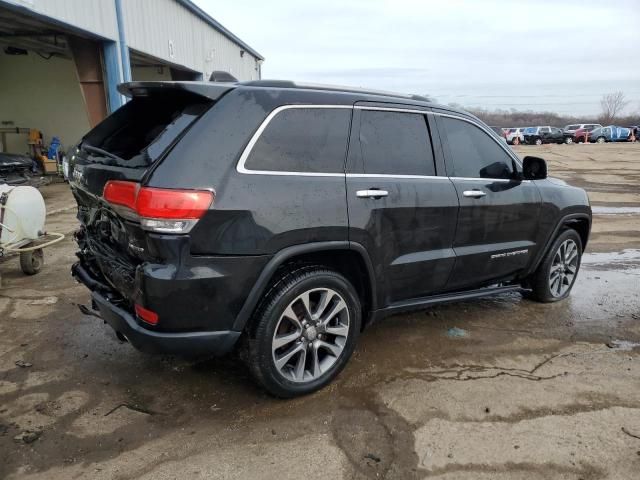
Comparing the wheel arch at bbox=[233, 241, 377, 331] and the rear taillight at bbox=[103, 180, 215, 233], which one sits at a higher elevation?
the rear taillight at bbox=[103, 180, 215, 233]

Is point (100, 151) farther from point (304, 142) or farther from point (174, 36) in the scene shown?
point (174, 36)

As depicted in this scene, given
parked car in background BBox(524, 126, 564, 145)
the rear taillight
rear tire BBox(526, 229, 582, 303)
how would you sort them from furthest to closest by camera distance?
parked car in background BBox(524, 126, 564, 145), rear tire BBox(526, 229, 582, 303), the rear taillight

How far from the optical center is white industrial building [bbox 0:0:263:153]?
9523mm

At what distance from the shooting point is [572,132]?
43.2 m

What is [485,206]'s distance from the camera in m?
3.85

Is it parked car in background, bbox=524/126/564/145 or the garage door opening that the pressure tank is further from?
parked car in background, bbox=524/126/564/145

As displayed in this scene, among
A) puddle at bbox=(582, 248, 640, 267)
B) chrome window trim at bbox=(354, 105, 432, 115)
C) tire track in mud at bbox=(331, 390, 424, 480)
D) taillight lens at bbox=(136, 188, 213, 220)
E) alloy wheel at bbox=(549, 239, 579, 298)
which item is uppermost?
chrome window trim at bbox=(354, 105, 432, 115)

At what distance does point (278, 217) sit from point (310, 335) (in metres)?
0.82

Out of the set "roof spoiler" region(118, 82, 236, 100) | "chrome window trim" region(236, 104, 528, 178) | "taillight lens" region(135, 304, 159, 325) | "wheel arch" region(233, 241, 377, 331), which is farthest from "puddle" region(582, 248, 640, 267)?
"taillight lens" region(135, 304, 159, 325)

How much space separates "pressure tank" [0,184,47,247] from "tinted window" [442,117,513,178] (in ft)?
14.0

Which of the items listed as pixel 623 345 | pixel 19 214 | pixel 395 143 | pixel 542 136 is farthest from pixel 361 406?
pixel 542 136

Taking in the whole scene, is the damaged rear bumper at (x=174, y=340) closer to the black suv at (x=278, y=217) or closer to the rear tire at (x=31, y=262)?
the black suv at (x=278, y=217)

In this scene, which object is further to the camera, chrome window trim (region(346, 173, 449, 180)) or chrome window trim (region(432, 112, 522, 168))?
chrome window trim (region(432, 112, 522, 168))

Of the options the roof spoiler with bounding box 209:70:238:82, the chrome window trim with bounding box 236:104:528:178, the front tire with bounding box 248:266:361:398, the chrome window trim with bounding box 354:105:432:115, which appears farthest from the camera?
the roof spoiler with bounding box 209:70:238:82
